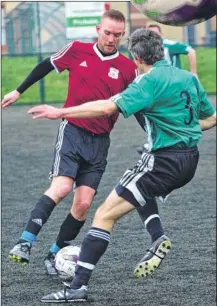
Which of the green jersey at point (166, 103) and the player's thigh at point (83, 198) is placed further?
the player's thigh at point (83, 198)

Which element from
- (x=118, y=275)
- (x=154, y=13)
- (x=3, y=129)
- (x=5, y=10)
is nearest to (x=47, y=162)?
(x=3, y=129)

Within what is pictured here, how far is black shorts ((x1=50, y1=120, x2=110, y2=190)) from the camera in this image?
7.41 metres

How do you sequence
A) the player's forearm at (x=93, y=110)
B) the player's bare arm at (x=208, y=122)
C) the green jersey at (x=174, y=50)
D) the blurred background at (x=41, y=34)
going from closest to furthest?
the player's forearm at (x=93, y=110)
the player's bare arm at (x=208, y=122)
the green jersey at (x=174, y=50)
the blurred background at (x=41, y=34)

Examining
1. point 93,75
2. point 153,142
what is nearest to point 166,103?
point 153,142

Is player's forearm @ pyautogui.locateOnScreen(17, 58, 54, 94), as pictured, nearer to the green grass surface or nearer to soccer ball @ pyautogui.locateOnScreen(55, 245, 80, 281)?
soccer ball @ pyautogui.locateOnScreen(55, 245, 80, 281)

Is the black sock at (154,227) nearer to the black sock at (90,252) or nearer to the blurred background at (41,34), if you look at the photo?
the black sock at (90,252)

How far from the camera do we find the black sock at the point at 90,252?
→ 668cm

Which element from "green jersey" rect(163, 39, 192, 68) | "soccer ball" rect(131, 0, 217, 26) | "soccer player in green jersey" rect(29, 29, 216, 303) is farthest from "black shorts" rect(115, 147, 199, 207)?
"green jersey" rect(163, 39, 192, 68)

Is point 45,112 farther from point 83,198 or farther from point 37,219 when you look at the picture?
point 83,198

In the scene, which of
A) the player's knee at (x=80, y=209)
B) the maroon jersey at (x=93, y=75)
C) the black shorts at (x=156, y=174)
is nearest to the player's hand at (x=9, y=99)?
the maroon jersey at (x=93, y=75)

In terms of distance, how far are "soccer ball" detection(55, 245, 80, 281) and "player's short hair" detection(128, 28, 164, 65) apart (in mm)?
1763

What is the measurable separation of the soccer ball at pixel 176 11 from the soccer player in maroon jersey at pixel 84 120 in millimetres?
1579

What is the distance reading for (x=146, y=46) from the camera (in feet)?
21.1

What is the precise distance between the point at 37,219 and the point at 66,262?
45cm
